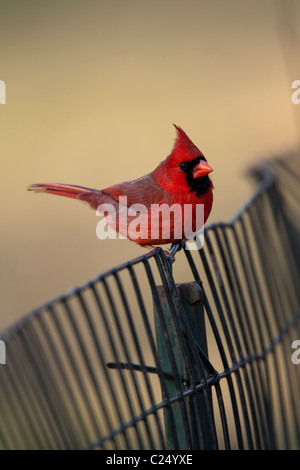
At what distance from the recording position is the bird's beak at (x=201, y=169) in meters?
2.33

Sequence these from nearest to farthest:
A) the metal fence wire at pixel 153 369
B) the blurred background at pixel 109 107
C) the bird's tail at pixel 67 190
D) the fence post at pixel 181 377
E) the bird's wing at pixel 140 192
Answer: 1. the metal fence wire at pixel 153 369
2. the fence post at pixel 181 377
3. the bird's wing at pixel 140 192
4. the bird's tail at pixel 67 190
5. the blurred background at pixel 109 107

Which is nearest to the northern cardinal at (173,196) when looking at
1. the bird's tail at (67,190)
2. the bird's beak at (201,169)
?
the bird's beak at (201,169)

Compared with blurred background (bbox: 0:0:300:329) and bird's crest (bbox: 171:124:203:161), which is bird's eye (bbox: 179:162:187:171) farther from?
blurred background (bbox: 0:0:300:329)

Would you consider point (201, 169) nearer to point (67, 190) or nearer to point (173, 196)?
point (173, 196)

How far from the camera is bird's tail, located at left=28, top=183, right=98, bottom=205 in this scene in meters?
2.85

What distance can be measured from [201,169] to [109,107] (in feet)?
20.3

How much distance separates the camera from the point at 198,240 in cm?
223

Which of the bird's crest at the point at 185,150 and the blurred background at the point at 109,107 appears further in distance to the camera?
the blurred background at the point at 109,107

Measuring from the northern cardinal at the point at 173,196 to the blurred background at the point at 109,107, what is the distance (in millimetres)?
3384

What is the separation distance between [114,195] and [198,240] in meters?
0.55

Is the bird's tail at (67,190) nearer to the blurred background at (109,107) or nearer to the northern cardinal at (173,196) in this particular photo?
the northern cardinal at (173,196)

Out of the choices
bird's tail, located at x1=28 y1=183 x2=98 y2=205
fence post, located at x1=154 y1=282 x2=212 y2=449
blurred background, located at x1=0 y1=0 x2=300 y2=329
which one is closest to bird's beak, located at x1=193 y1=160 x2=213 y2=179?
fence post, located at x1=154 y1=282 x2=212 y2=449
